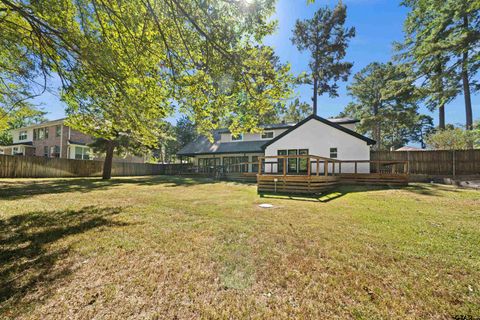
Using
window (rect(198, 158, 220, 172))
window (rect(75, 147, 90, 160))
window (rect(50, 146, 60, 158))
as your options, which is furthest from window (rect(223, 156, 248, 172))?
window (rect(50, 146, 60, 158))

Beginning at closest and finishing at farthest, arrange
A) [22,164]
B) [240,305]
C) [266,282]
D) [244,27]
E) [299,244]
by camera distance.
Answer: [240,305] → [266,282] → [299,244] → [244,27] → [22,164]

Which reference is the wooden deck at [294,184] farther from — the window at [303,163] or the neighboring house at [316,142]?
the window at [303,163]

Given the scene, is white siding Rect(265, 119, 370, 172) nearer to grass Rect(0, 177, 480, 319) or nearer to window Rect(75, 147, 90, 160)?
grass Rect(0, 177, 480, 319)

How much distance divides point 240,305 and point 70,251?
315 centimetres

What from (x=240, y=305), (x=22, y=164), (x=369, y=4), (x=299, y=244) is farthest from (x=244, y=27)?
(x=22, y=164)

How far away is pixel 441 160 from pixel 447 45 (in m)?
9.25

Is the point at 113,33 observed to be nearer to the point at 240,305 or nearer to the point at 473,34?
the point at 240,305

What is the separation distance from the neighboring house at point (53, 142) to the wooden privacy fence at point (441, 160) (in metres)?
31.7

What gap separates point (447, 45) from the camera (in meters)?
12.4

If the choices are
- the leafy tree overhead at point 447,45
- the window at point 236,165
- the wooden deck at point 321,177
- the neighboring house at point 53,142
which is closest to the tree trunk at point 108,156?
the neighboring house at point 53,142

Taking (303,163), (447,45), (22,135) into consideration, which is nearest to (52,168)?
(22,135)

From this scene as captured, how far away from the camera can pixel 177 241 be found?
3.97 metres

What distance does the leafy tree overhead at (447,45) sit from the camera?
474 inches

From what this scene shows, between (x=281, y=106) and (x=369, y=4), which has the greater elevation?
(x=369, y=4)
